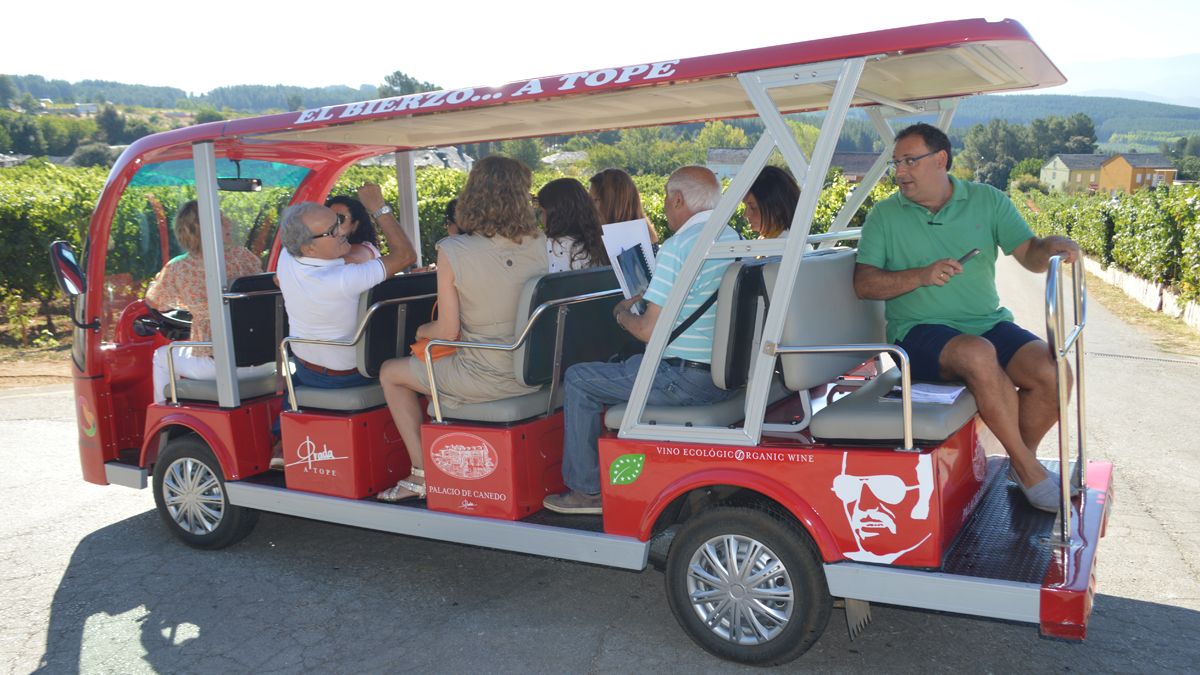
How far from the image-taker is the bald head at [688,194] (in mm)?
3730

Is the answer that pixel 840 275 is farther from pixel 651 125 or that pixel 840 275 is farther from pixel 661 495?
pixel 651 125

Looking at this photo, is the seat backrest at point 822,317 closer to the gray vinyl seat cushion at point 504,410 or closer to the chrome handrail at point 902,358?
the chrome handrail at point 902,358

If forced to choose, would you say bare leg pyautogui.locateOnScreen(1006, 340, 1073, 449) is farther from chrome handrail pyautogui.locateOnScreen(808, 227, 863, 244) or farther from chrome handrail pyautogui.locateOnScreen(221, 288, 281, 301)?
chrome handrail pyautogui.locateOnScreen(221, 288, 281, 301)

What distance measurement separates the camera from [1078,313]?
3514 mm

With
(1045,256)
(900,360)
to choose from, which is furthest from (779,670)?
(1045,256)

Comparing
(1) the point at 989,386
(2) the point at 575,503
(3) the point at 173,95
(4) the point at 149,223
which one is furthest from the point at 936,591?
(3) the point at 173,95

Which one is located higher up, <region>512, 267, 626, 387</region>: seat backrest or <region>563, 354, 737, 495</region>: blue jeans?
<region>512, 267, 626, 387</region>: seat backrest

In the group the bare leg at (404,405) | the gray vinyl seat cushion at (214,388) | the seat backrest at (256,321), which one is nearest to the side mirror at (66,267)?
the gray vinyl seat cushion at (214,388)

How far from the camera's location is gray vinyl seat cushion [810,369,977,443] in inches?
121

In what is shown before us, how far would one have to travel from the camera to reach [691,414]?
3.46 meters

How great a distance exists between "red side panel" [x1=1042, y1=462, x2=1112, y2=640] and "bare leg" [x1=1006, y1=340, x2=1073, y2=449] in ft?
1.14

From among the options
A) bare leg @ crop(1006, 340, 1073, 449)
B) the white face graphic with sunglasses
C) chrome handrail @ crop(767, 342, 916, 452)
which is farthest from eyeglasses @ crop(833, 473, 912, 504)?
bare leg @ crop(1006, 340, 1073, 449)

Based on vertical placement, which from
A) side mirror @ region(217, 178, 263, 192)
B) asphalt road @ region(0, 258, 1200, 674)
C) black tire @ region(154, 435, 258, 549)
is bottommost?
asphalt road @ region(0, 258, 1200, 674)

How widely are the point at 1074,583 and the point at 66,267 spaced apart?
4764mm
